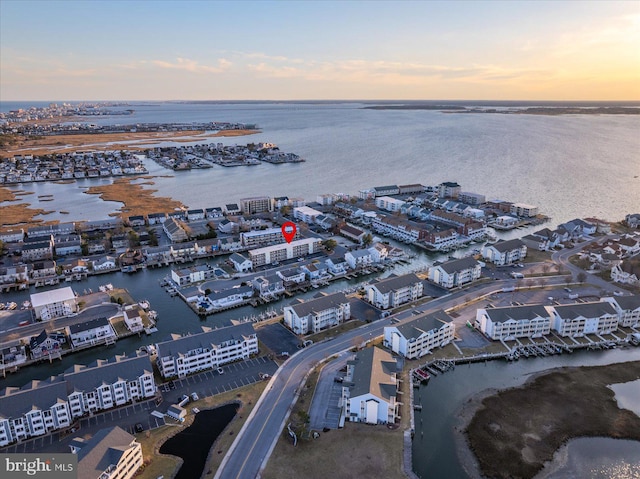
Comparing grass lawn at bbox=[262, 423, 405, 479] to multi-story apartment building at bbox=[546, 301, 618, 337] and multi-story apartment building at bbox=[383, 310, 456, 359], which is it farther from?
multi-story apartment building at bbox=[546, 301, 618, 337]

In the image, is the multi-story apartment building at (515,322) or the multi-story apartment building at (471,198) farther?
the multi-story apartment building at (471,198)

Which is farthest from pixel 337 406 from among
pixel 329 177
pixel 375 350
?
pixel 329 177

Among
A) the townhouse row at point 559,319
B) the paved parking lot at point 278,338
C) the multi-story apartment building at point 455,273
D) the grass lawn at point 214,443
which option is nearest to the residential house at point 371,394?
the grass lawn at point 214,443

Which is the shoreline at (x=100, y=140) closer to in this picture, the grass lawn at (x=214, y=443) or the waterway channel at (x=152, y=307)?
the waterway channel at (x=152, y=307)

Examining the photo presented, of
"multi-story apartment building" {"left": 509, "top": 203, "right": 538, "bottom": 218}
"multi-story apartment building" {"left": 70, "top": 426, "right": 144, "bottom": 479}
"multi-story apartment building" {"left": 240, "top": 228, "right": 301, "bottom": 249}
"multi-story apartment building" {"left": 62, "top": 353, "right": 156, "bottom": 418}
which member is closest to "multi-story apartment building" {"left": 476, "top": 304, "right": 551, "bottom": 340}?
"multi-story apartment building" {"left": 62, "top": 353, "right": 156, "bottom": 418}

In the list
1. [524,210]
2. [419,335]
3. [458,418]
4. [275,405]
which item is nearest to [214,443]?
[275,405]
